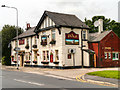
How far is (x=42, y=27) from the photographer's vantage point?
32.2m

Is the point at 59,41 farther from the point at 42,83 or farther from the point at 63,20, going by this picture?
the point at 42,83

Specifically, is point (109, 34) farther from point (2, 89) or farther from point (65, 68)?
point (2, 89)

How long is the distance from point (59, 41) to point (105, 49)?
7.66 m

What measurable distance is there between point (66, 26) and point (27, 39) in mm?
11853

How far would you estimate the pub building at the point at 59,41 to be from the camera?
92.2 feet

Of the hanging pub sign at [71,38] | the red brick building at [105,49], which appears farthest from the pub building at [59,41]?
the red brick building at [105,49]

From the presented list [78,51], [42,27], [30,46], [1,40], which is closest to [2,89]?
[78,51]

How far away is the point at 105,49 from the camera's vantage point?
30344 millimetres

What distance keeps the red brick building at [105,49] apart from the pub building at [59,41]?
138 centimetres

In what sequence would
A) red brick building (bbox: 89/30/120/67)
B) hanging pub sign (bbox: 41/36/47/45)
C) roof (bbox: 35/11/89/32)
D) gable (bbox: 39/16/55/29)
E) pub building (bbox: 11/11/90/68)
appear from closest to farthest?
pub building (bbox: 11/11/90/68) → roof (bbox: 35/11/89/32) → red brick building (bbox: 89/30/120/67) → gable (bbox: 39/16/55/29) → hanging pub sign (bbox: 41/36/47/45)

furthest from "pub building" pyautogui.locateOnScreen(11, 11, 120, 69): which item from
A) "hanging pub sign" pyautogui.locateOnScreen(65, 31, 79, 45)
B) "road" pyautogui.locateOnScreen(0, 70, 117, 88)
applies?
A: "road" pyautogui.locateOnScreen(0, 70, 117, 88)

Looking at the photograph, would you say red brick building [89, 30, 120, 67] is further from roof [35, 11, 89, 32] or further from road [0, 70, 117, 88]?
road [0, 70, 117, 88]

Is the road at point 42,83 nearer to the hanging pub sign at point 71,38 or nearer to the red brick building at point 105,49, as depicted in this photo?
the hanging pub sign at point 71,38

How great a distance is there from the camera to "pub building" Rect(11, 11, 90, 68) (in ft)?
92.2
